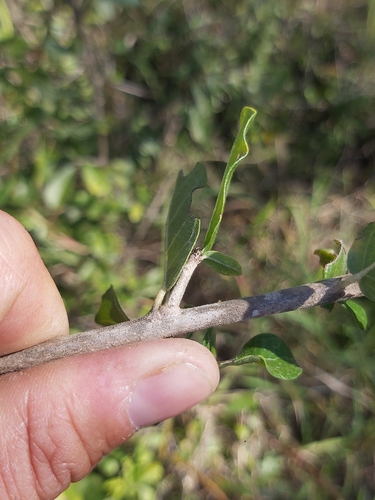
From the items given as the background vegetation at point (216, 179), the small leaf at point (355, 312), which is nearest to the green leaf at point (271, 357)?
the small leaf at point (355, 312)

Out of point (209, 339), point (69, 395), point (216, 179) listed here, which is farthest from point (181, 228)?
point (216, 179)

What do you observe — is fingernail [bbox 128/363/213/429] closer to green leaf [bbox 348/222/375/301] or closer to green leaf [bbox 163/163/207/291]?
green leaf [bbox 163/163/207/291]

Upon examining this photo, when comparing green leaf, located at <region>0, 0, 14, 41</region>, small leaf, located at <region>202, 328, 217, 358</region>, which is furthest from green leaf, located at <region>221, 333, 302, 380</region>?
green leaf, located at <region>0, 0, 14, 41</region>

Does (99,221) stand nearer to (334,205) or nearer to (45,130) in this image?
(45,130)

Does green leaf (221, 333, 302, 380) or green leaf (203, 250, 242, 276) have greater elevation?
green leaf (203, 250, 242, 276)

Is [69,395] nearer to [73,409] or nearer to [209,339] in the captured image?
[73,409]

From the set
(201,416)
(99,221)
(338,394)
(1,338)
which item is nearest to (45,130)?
(99,221)
